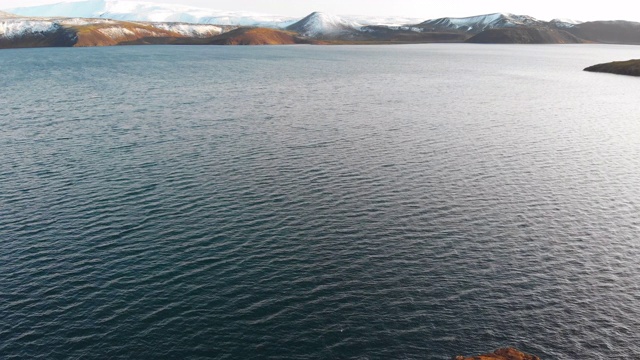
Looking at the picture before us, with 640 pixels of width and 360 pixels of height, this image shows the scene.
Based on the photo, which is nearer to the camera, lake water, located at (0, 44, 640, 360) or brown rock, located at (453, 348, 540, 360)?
brown rock, located at (453, 348, 540, 360)

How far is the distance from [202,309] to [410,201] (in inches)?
1601

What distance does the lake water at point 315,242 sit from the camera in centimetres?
4578

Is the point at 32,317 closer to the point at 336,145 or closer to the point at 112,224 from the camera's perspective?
the point at 112,224

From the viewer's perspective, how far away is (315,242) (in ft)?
209

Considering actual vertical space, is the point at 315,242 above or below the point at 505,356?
above

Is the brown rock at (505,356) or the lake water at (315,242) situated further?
the lake water at (315,242)

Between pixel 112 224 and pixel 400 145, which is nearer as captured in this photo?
pixel 112 224

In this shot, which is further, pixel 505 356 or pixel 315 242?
pixel 315 242

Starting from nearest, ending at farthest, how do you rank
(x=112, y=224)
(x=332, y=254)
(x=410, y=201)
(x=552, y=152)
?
(x=332, y=254)
(x=112, y=224)
(x=410, y=201)
(x=552, y=152)

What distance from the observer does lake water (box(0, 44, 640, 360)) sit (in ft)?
150

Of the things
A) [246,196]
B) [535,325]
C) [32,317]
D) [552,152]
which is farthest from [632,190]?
[32,317]

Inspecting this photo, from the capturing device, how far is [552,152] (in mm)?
109562

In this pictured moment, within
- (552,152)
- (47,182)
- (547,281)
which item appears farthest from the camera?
(552,152)

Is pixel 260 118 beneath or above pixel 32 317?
above
